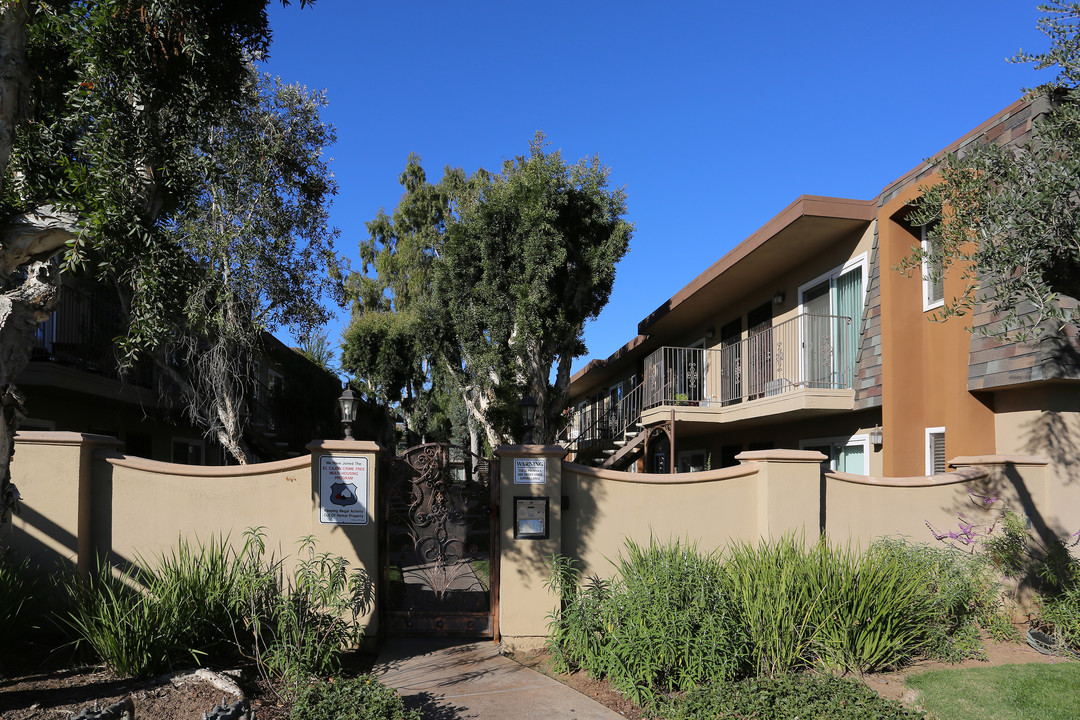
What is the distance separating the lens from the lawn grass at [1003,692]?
5086 millimetres

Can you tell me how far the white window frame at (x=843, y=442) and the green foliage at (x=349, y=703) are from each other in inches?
308

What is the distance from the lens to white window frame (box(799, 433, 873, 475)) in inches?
427

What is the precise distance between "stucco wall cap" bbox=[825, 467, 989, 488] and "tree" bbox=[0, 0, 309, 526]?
23.2ft

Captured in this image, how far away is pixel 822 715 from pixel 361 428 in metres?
23.8

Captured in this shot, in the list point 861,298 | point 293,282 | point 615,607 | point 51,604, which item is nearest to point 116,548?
point 51,604

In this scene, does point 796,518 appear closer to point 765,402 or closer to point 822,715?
point 822,715

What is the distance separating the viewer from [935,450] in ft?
32.0

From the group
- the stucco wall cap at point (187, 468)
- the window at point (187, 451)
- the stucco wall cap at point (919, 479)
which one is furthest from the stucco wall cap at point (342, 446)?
the window at point (187, 451)

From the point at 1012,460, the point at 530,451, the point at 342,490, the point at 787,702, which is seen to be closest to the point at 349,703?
the point at 342,490

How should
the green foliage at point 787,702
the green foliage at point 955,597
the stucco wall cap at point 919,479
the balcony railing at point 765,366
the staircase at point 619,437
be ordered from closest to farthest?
1. the green foliage at point 787,702
2. the green foliage at point 955,597
3. the stucco wall cap at point 919,479
4. the balcony railing at point 765,366
5. the staircase at point 619,437

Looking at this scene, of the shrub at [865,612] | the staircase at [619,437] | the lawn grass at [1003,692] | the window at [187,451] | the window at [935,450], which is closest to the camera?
the lawn grass at [1003,692]

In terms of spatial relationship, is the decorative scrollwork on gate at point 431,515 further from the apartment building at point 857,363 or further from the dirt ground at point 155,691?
the apartment building at point 857,363

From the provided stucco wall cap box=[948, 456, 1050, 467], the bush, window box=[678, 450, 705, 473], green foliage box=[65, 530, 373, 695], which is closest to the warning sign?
green foliage box=[65, 530, 373, 695]

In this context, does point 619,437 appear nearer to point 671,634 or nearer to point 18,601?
point 671,634
